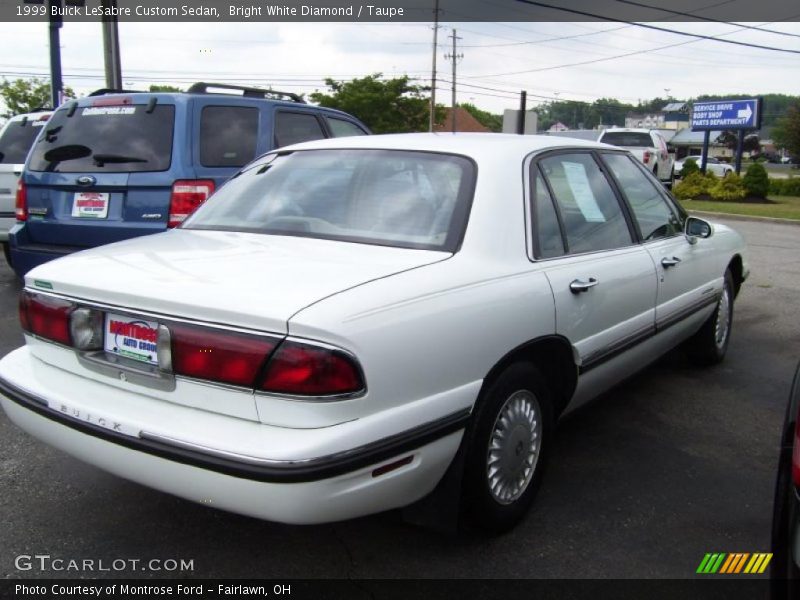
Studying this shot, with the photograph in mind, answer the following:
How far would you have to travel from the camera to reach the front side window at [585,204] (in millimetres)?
3411

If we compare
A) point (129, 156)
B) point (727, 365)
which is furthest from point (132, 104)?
point (727, 365)

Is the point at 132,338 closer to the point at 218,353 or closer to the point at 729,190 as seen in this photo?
the point at 218,353

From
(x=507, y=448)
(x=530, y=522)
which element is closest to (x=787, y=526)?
(x=507, y=448)

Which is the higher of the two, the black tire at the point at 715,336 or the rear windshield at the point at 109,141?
the rear windshield at the point at 109,141

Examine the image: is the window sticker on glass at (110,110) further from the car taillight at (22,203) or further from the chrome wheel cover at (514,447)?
the chrome wheel cover at (514,447)

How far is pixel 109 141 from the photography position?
18.1ft

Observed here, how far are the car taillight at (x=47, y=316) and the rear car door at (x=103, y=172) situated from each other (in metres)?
2.55

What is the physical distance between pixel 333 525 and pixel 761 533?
1.76m

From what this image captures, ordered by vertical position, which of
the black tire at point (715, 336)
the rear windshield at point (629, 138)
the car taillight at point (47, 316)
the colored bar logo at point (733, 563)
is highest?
the rear windshield at point (629, 138)

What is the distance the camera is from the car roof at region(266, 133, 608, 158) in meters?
3.24

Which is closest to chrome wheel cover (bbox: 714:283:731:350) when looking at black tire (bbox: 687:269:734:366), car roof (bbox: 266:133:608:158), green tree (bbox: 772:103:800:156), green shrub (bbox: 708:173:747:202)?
black tire (bbox: 687:269:734:366)

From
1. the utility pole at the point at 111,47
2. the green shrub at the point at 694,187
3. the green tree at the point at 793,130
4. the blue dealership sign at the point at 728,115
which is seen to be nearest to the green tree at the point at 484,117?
the green tree at the point at 793,130

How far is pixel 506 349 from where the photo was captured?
273cm

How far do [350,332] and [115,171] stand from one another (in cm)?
393
